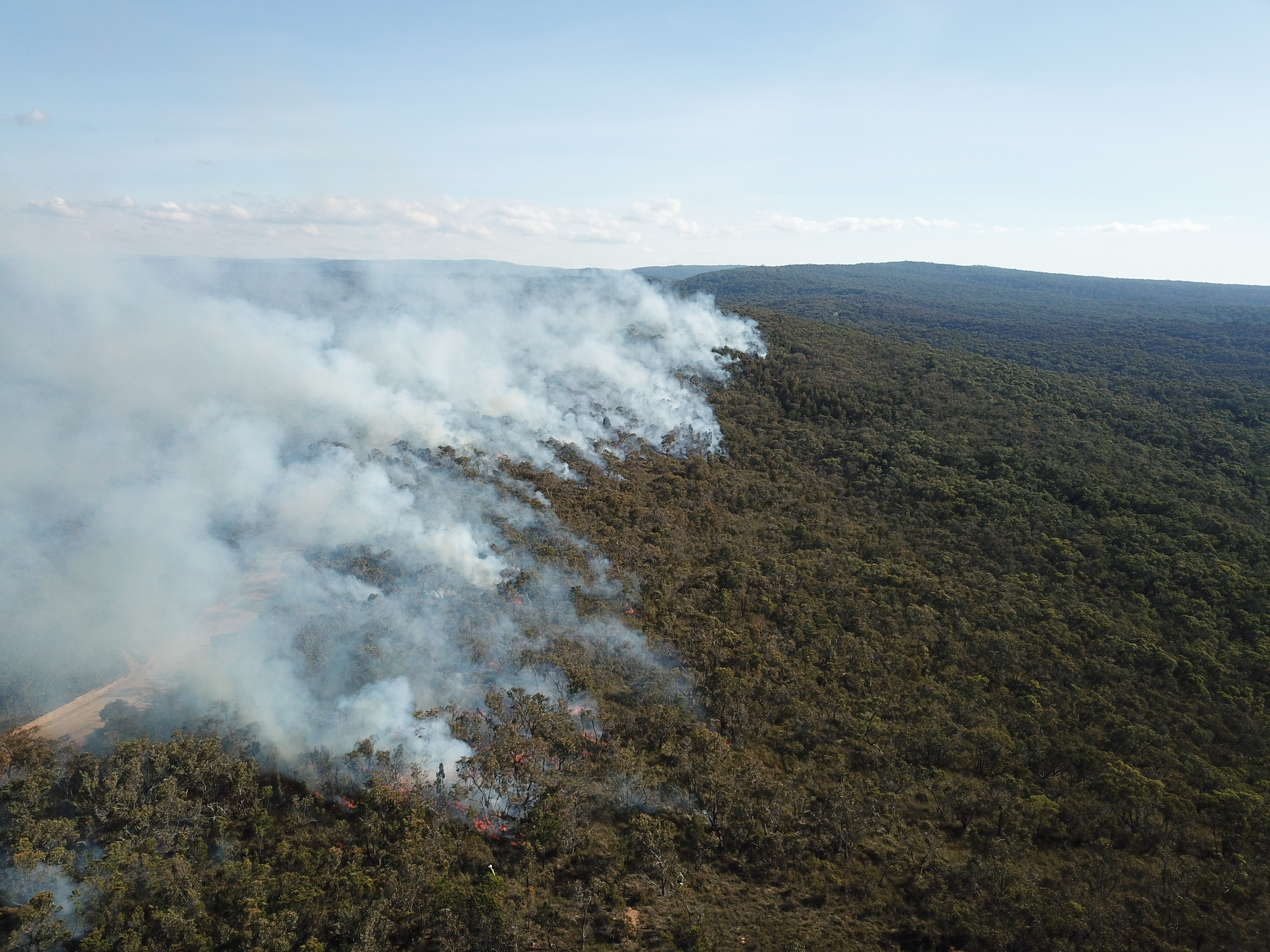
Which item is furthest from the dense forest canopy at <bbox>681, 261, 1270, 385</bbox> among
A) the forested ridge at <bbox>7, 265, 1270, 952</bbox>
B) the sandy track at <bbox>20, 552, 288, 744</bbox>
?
the sandy track at <bbox>20, 552, 288, 744</bbox>

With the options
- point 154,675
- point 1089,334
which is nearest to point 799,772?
point 154,675

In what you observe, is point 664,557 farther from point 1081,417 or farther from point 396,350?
point 1081,417

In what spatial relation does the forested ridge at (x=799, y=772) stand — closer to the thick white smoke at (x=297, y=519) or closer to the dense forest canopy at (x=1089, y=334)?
the thick white smoke at (x=297, y=519)

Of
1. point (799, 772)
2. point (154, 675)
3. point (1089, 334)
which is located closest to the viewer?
point (799, 772)

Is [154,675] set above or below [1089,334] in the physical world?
below

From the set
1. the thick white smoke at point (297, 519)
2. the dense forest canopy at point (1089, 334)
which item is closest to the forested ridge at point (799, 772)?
the thick white smoke at point (297, 519)

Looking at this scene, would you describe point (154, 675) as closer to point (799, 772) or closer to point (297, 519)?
point (297, 519)

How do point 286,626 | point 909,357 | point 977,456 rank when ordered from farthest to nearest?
1. point 909,357
2. point 977,456
3. point 286,626

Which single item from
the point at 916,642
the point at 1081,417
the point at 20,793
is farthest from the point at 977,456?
the point at 20,793
